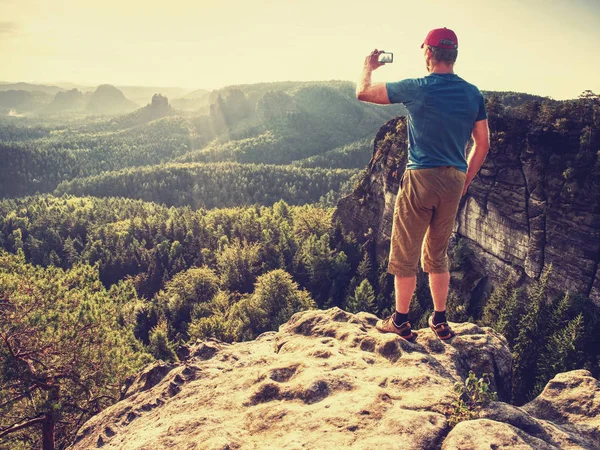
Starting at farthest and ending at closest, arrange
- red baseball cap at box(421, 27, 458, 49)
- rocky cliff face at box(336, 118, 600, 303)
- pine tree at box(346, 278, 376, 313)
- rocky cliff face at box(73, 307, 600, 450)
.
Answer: pine tree at box(346, 278, 376, 313) → rocky cliff face at box(336, 118, 600, 303) → red baseball cap at box(421, 27, 458, 49) → rocky cliff face at box(73, 307, 600, 450)

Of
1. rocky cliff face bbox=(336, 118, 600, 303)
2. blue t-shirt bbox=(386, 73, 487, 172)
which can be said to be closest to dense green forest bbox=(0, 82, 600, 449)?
rocky cliff face bbox=(336, 118, 600, 303)

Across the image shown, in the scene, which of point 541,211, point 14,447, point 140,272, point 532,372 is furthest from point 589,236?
point 140,272

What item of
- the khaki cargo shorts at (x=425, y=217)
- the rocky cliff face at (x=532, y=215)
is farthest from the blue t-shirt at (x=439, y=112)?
the rocky cliff face at (x=532, y=215)

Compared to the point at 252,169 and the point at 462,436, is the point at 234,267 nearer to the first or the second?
the point at 462,436

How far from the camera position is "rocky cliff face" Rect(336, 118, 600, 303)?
37031mm

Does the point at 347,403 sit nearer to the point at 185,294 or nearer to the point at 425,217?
the point at 425,217

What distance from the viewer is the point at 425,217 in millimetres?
8344

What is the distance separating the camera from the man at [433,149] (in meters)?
7.47

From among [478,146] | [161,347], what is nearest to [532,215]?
[478,146]

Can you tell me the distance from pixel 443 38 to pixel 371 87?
1466mm

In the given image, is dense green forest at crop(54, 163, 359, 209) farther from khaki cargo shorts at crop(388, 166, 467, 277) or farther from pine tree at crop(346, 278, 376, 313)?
khaki cargo shorts at crop(388, 166, 467, 277)

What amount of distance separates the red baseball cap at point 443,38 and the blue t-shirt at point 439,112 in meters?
0.48

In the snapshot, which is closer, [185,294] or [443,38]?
[443,38]

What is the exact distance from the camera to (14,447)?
84.7ft
